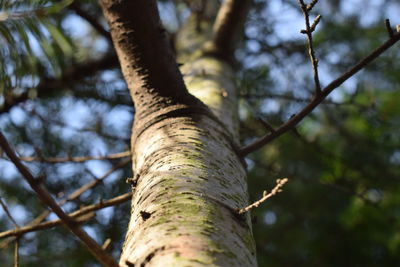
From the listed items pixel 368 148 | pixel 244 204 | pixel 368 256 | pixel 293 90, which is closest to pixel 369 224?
pixel 368 256

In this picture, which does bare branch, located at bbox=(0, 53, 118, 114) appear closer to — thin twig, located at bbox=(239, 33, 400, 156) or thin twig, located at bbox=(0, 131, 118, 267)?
thin twig, located at bbox=(239, 33, 400, 156)

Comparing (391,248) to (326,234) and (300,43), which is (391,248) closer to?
(326,234)

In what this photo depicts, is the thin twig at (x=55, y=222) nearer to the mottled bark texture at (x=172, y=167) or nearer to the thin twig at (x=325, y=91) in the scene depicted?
the mottled bark texture at (x=172, y=167)

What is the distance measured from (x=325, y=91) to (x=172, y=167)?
16.6 inches

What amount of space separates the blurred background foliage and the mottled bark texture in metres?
0.43

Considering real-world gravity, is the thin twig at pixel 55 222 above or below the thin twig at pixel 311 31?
below

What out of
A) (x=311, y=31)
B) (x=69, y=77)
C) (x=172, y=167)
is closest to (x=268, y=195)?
(x=172, y=167)

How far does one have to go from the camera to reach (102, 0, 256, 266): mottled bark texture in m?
0.75

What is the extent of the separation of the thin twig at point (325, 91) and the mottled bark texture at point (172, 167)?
82 mm

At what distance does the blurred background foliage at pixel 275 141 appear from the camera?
234 centimetres

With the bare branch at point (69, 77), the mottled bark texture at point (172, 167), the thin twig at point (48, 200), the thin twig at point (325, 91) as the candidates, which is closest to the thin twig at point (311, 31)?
the thin twig at point (325, 91)

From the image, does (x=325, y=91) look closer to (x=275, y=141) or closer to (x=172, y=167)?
(x=172, y=167)

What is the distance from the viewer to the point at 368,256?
11.4 ft

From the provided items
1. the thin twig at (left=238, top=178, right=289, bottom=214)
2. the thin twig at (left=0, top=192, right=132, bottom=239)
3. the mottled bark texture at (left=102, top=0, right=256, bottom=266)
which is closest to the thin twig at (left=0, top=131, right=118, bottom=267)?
the mottled bark texture at (left=102, top=0, right=256, bottom=266)
